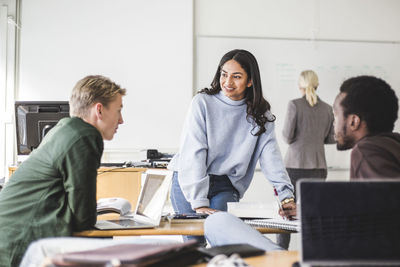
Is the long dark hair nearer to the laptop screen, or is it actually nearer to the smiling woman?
the smiling woman

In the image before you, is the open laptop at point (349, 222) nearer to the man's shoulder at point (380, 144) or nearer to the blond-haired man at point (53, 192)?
the man's shoulder at point (380, 144)

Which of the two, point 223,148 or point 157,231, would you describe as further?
point 223,148

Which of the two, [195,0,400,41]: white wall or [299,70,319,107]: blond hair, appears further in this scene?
[195,0,400,41]: white wall

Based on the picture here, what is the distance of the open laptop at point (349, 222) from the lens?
2.69 feet

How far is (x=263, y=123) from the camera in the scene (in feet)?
6.48

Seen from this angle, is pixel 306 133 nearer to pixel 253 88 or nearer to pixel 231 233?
pixel 253 88

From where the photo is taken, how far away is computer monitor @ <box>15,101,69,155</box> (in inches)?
112

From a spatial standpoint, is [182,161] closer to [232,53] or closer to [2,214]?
[232,53]

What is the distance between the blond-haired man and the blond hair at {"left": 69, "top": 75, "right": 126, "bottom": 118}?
5.9 inches

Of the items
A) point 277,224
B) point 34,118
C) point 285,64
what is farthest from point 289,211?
point 285,64

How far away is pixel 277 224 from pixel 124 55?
11.3 feet

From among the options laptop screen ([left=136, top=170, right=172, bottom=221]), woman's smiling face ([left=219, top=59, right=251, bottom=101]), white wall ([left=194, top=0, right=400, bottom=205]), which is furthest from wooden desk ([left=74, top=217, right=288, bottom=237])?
white wall ([left=194, top=0, right=400, bottom=205])

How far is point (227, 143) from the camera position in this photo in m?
2.01

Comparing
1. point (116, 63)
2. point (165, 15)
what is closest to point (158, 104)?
→ point (116, 63)
